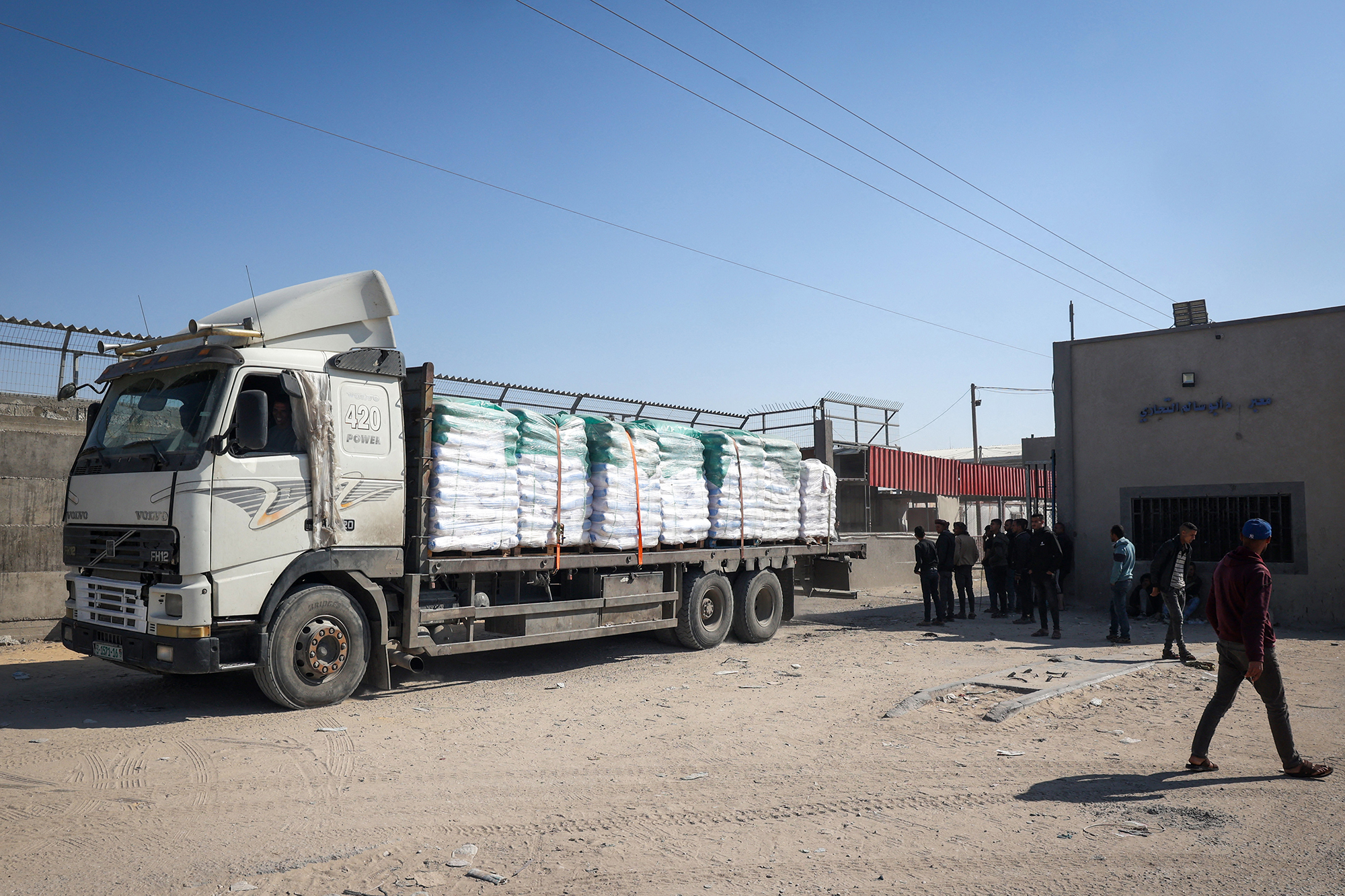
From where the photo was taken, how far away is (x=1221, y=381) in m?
15.2

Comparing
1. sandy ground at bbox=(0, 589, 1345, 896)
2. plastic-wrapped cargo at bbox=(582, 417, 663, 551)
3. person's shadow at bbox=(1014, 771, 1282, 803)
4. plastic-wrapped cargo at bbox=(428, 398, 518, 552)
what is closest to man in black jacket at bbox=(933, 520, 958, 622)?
sandy ground at bbox=(0, 589, 1345, 896)

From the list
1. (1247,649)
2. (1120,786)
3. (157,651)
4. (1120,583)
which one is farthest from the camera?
(1120,583)

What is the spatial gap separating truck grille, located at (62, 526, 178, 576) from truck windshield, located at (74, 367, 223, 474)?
19.5 inches

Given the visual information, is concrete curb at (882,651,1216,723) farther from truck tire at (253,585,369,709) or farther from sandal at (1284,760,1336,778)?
truck tire at (253,585,369,709)

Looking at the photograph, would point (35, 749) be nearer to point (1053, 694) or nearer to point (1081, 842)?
point (1081, 842)

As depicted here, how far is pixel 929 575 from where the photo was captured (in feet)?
47.9

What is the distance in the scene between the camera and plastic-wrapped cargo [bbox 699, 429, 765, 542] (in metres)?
11.5

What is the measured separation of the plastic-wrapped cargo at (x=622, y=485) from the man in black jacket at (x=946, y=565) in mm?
6199

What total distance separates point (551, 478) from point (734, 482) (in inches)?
125

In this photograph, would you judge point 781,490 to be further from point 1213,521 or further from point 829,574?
point 1213,521

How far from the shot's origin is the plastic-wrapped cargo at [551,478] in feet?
29.7

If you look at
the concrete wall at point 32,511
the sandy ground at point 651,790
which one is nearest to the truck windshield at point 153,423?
the sandy ground at point 651,790

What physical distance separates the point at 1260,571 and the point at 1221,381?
11216mm

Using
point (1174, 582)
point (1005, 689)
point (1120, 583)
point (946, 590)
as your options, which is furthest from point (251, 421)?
point (946, 590)
